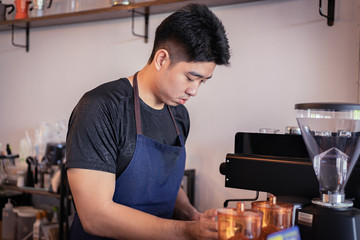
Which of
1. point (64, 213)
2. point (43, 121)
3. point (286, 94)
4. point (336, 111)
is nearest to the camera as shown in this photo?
point (336, 111)

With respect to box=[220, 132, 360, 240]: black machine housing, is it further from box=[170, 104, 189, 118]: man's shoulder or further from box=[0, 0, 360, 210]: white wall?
box=[0, 0, 360, 210]: white wall

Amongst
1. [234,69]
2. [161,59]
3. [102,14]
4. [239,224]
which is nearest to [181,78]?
[161,59]

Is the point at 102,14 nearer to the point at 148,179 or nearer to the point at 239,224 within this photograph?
the point at 148,179

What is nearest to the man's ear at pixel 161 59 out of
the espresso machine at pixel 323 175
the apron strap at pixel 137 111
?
the apron strap at pixel 137 111

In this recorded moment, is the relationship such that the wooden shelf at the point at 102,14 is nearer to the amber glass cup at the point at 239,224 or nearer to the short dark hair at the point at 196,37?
the short dark hair at the point at 196,37

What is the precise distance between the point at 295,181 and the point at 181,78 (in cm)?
51

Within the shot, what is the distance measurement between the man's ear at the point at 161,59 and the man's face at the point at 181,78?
0.05 feet

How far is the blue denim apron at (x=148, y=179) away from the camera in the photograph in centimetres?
159

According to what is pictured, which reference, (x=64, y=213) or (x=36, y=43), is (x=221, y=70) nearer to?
(x=64, y=213)

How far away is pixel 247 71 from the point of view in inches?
106

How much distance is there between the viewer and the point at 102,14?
122 inches

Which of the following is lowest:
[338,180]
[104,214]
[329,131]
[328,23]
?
[104,214]

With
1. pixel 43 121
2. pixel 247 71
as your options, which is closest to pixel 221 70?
pixel 247 71

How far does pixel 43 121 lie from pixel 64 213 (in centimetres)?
92
